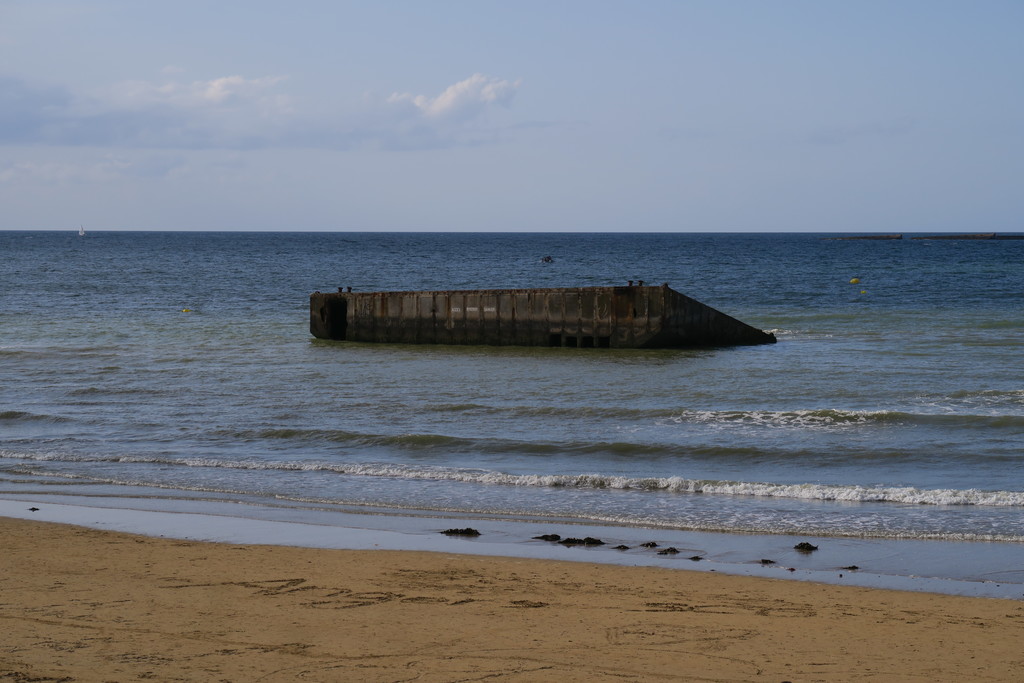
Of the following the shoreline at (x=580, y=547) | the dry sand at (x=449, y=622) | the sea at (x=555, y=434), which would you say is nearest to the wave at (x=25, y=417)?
the sea at (x=555, y=434)

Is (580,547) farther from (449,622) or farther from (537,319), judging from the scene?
(537,319)

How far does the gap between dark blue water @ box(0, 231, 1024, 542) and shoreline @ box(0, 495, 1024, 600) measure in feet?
1.57

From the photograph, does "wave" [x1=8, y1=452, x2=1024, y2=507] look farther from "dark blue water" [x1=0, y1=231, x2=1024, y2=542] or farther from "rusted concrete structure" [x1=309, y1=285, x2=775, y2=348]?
"rusted concrete structure" [x1=309, y1=285, x2=775, y2=348]

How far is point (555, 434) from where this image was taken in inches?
616

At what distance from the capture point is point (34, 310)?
138ft

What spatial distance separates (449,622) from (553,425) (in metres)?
9.04

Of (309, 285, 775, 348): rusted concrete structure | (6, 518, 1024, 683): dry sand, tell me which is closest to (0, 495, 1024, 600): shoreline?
(6, 518, 1024, 683): dry sand

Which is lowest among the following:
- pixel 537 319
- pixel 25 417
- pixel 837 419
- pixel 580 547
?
pixel 25 417

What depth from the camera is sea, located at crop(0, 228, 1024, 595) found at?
1108cm

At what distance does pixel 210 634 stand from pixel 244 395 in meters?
13.1

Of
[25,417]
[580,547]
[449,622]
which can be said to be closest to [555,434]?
[580,547]

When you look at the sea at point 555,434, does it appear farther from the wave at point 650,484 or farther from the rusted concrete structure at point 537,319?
the rusted concrete structure at point 537,319

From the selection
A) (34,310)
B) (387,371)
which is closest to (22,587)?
(387,371)

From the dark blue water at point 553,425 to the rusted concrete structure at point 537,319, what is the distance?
2.60ft
